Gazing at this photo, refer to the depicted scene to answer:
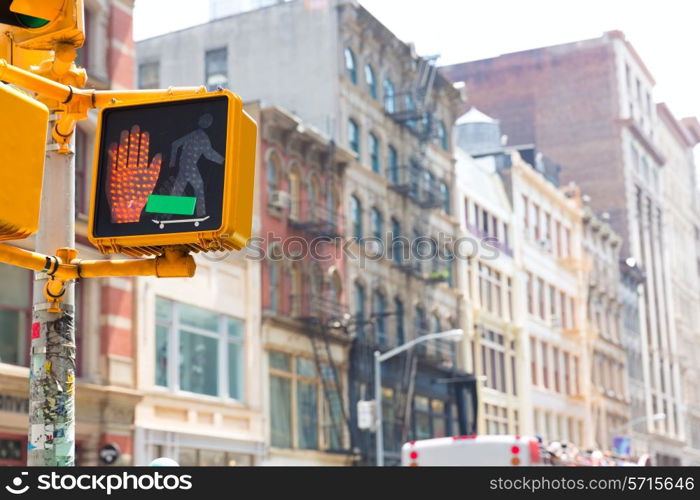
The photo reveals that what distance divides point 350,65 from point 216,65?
6.44 metres

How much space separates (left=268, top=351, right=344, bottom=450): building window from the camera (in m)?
41.2

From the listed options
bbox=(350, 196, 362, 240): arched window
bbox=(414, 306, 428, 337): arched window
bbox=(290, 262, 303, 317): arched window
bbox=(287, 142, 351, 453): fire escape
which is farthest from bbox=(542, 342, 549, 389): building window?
bbox=(290, 262, 303, 317): arched window

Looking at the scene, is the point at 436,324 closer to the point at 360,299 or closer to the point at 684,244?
the point at 360,299

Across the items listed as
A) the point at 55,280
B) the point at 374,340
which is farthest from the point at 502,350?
the point at 55,280

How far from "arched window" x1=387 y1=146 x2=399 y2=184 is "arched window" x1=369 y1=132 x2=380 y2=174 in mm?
1204

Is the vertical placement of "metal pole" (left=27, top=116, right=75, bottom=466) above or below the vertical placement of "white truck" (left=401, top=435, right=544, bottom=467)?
below

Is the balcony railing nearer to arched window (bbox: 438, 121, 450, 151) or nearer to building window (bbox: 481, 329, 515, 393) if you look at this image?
arched window (bbox: 438, 121, 450, 151)

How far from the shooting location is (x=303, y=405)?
42.7 m

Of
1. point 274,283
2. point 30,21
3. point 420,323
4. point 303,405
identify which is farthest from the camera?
point 420,323

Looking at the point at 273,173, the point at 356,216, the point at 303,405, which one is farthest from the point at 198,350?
the point at 356,216

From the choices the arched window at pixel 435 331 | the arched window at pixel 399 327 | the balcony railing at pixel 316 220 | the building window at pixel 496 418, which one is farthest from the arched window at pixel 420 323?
the balcony railing at pixel 316 220

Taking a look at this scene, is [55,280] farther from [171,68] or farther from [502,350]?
[502,350]

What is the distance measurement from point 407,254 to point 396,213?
1842 millimetres

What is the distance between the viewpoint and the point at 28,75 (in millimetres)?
5359
